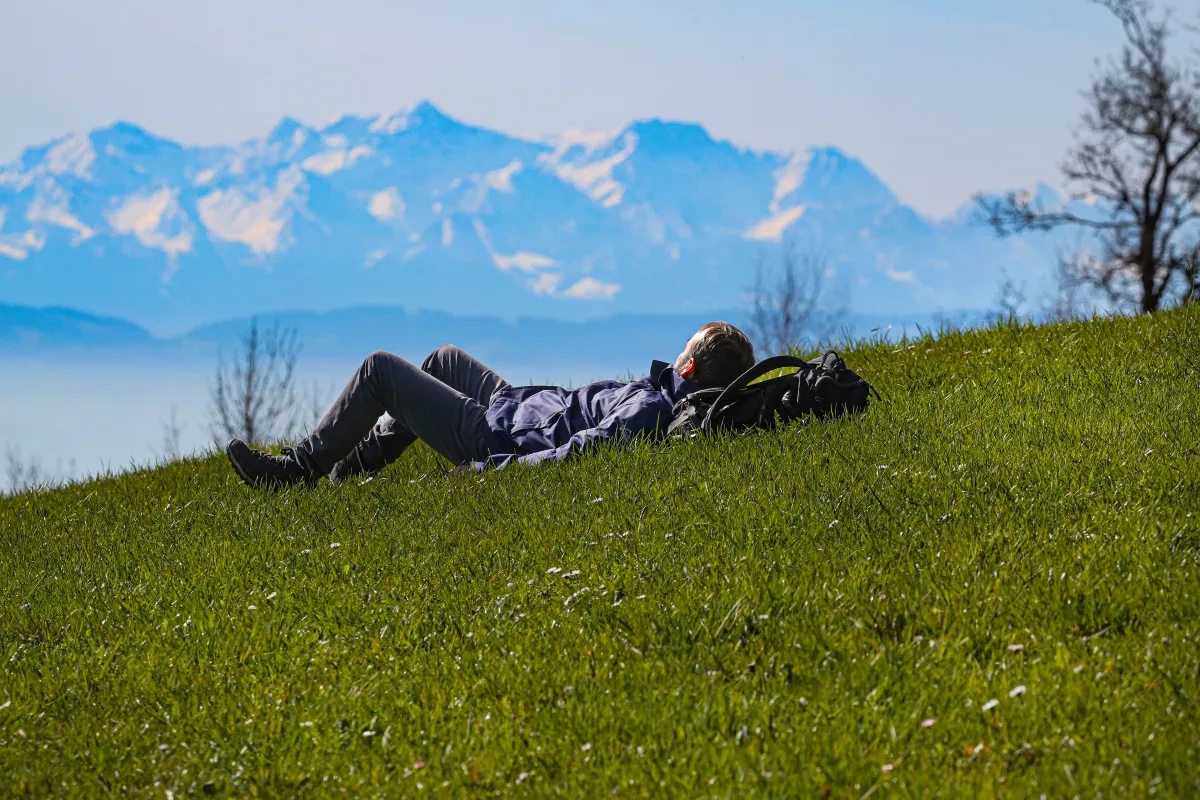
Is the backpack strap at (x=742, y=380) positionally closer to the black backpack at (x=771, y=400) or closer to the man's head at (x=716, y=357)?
the black backpack at (x=771, y=400)

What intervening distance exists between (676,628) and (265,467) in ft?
14.0

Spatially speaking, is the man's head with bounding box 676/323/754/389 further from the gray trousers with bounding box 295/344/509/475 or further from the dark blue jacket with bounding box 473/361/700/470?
the gray trousers with bounding box 295/344/509/475

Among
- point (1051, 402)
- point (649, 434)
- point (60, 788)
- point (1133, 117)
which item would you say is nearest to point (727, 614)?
point (60, 788)

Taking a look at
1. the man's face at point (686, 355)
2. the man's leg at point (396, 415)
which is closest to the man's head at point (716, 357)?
the man's face at point (686, 355)

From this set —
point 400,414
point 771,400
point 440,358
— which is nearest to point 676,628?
point 771,400

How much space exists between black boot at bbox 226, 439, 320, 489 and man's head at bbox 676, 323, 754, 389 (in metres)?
2.57

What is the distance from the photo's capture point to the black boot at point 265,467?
764cm

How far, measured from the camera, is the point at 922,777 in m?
3.29

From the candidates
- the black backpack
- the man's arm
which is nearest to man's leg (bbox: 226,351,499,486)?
the man's arm

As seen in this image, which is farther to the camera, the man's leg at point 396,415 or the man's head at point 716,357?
the man's leg at point 396,415

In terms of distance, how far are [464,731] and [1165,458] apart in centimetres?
357

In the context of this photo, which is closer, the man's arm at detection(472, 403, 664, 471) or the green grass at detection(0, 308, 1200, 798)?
the green grass at detection(0, 308, 1200, 798)

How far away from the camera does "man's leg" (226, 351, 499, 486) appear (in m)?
7.26

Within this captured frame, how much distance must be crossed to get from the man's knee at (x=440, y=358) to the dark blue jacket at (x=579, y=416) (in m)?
0.70
